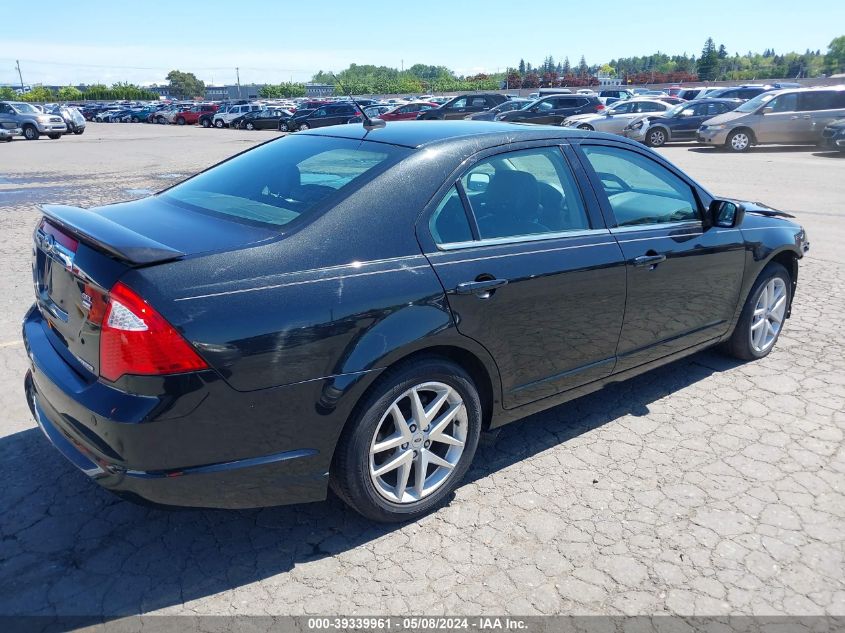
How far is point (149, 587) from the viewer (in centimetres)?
264

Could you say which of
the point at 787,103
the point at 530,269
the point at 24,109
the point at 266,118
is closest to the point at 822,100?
the point at 787,103

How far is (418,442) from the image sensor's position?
3012 millimetres

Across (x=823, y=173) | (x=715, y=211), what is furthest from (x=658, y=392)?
(x=823, y=173)

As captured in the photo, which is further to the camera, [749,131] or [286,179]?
[749,131]

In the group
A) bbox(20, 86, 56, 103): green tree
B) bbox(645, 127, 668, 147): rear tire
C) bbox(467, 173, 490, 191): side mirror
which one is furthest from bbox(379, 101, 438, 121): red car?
bbox(20, 86, 56, 103): green tree

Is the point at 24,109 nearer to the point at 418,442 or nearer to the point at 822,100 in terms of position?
the point at 822,100

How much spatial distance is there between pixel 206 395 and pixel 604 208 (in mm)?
2384

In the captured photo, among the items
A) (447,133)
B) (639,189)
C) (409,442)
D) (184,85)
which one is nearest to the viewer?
(409,442)

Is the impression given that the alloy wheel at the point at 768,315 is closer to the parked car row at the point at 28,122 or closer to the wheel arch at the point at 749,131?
the wheel arch at the point at 749,131

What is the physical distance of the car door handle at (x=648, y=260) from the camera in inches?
147

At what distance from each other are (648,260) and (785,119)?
20.8 m

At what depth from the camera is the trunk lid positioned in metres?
2.49

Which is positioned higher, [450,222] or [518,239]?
[450,222]

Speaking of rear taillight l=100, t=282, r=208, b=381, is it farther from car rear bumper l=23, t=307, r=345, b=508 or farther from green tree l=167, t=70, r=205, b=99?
green tree l=167, t=70, r=205, b=99
